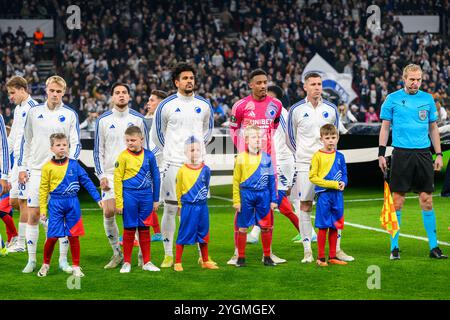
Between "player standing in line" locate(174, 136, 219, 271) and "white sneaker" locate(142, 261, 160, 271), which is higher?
"player standing in line" locate(174, 136, 219, 271)

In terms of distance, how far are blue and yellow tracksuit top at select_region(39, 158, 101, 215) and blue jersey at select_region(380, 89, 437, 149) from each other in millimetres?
3239

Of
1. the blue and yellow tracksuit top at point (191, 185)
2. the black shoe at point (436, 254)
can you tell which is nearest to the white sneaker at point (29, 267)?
the blue and yellow tracksuit top at point (191, 185)

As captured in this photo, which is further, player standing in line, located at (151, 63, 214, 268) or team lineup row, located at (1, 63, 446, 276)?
player standing in line, located at (151, 63, 214, 268)

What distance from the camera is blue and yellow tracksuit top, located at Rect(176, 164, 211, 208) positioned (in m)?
8.60

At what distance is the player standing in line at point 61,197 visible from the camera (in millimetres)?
8227

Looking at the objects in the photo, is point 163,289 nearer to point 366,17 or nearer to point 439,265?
point 439,265

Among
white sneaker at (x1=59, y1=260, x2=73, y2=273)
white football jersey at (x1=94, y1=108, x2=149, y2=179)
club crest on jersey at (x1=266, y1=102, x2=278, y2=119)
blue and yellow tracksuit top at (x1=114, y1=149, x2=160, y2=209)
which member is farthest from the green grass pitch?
club crest on jersey at (x1=266, y1=102, x2=278, y2=119)

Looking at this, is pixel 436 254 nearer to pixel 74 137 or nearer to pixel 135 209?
pixel 135 209

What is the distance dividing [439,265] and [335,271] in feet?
3.62

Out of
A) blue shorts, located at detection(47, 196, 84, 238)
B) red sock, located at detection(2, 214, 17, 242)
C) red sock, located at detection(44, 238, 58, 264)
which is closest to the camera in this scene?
blue shorts, located at detection(47, 196, 84, 238)

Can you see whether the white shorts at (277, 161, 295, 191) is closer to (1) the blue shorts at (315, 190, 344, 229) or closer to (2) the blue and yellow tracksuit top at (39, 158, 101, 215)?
(1) the blue shorts at (315, 190, 344, 229)

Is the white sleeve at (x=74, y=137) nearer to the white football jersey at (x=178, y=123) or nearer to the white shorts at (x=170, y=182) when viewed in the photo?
the white football jersey at (x=178, y=123)

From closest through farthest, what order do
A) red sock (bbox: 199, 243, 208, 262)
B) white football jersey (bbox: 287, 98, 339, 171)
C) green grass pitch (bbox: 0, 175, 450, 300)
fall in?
green grass pitch (bbox: 0, 175, 450, 300), red sock (bbox: 199, 243, 208, 262), white football jersey (bbox: 287, 98, 339, 171)

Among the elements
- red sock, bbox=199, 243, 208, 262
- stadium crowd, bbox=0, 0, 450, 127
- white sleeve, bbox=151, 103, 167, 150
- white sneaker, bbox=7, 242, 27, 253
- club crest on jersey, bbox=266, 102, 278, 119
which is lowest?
white sneaker, bbox=7, 242, 27, 253
